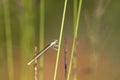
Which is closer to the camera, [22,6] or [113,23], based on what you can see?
[22,6]

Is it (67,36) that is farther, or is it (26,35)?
(67,36)

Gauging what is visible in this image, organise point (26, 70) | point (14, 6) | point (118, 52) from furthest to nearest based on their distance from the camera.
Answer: point (118, 52) < point (14, 6) < point (26, 70)

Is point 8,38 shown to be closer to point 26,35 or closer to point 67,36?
point 26,35

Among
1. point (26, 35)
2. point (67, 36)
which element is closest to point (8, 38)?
point (26, 35)

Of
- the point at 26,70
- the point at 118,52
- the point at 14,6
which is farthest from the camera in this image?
the point at 118,52

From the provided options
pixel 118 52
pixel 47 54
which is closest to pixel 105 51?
pixel 118 52

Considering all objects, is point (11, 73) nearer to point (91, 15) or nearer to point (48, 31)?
point (48, 31)

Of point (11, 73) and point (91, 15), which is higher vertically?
point (91, 15)

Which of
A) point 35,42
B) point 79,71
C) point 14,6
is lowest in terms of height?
point 79,71
